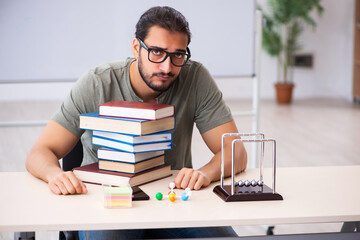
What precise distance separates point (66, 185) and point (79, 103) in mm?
446

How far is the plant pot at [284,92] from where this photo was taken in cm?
725

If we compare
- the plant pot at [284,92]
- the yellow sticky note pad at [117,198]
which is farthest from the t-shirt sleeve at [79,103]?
the plant pot at [284,92]

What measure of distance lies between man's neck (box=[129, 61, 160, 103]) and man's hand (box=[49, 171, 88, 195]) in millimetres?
504

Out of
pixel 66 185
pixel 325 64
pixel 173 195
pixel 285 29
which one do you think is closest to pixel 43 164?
pixel 66 185

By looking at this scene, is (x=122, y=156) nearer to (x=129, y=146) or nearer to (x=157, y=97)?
(x=129, y=146)

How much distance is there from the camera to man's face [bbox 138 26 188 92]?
1.67m

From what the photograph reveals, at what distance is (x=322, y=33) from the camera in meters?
7.81

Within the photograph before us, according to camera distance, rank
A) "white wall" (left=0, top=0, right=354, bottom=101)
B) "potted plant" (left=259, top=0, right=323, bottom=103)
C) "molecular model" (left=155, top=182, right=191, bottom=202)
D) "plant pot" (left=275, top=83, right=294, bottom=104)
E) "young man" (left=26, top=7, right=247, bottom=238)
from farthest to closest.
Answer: "white wall" (left=0, top=0, right=354, bottom=101) → "plant pot" (left=275, top=83, right=294, bottom=104) → "potted plant" (left=259, top=0, right=323, bottom=103) → "young man" (left=26, top=7, right=247, bottom=238) → "molecular model" (left=155, top=182, right=191, bottom=202)

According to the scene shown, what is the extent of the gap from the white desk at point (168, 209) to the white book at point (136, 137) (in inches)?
5.4

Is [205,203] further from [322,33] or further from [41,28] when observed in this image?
[322,33]

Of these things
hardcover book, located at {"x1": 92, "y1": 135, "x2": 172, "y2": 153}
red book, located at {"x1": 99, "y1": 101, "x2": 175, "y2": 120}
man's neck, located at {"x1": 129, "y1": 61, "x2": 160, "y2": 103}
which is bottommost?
hardcover book, located at {"x1": 92, "y1": 135, "x2": 172, "y2": 153}

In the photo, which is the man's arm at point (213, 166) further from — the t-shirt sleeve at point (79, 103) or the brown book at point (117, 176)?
the t-shirt sleeve at point (79, 103)

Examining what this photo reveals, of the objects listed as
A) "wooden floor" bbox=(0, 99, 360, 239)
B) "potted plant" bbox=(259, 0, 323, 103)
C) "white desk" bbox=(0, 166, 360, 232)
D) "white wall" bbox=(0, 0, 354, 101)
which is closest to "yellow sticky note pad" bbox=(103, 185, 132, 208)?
"white desk" bbox=(0, 166, 360, 232)

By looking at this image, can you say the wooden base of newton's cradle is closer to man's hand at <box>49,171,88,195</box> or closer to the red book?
the red book
